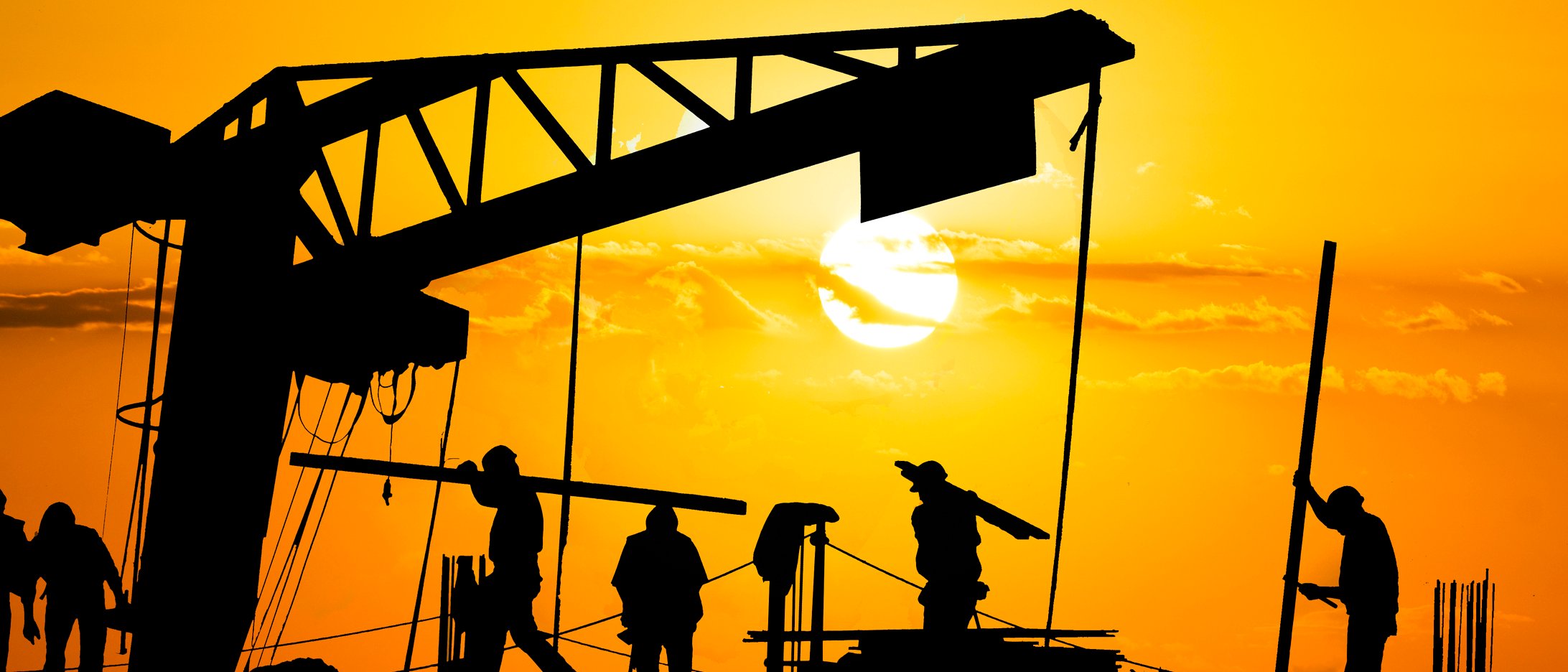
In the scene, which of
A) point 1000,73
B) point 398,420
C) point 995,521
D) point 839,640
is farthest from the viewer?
point 398,420

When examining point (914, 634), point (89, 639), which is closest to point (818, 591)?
point (914, 634)

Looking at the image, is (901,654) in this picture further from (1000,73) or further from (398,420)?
(398,420)

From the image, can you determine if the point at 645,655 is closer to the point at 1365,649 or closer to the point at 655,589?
the point at 655,589

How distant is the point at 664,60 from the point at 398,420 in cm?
477

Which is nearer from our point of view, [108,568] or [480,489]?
[480,489]

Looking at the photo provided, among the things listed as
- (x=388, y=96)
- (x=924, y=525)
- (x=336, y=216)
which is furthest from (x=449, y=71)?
(x=924, y=525)

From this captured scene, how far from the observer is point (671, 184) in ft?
29.4

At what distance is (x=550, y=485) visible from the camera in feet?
28.4

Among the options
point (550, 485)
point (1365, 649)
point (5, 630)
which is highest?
point (550, 485)

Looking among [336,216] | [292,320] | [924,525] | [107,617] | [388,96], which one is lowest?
[107,617]

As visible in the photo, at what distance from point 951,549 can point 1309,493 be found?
292 cm

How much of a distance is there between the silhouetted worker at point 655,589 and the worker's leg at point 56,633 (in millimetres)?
6069

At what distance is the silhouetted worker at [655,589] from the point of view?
9.48 meters

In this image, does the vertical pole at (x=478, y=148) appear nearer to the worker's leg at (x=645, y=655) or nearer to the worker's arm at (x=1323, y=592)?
the worker's leg at (x=645, y=655)
